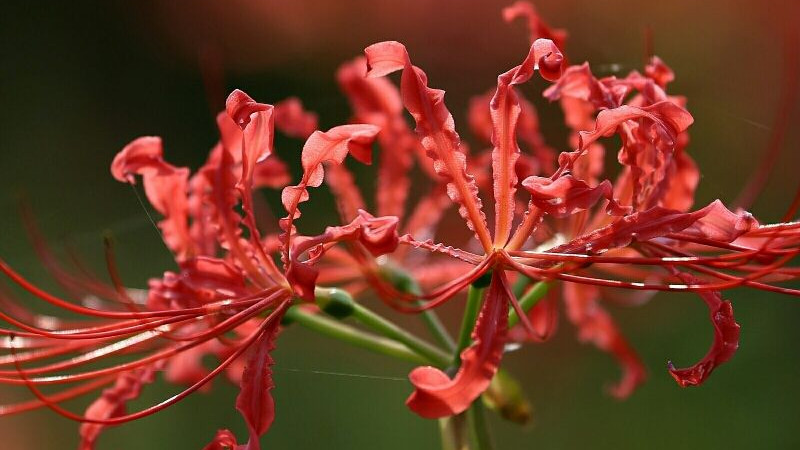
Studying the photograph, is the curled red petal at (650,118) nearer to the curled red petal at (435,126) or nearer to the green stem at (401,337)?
the curled red petal at (435,126)

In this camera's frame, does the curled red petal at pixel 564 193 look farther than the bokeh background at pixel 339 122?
No

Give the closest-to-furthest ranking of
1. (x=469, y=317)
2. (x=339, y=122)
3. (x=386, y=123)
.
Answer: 1. (x=469, y=317)
2. (x=386, y=123)
3. (x=339, y=122)

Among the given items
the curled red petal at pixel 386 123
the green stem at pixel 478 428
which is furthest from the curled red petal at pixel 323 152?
the curled red petal at pixel 386 123

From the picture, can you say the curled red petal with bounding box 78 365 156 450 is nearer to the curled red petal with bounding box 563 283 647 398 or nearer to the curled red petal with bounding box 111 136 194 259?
the curled red petal with bounding box 111 136 194 259

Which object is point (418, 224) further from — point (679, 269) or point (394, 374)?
point (394, 374)

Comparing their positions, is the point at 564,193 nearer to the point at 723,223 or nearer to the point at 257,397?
the point at 723,223

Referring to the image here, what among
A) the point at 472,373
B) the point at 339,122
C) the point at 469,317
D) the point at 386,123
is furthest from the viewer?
the point at 339,122

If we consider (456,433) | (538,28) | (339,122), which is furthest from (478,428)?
(339,122)
